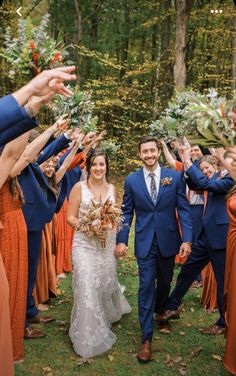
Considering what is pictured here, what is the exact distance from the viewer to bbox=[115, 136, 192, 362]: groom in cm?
525

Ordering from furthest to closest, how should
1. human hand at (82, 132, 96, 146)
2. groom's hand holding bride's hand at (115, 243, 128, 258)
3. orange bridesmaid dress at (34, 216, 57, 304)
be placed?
orange bridesmaid dress at (34, 216, 57, 304), human hand at (82, 132, 96, 146), groom's hand holding bride's hand at (115, 243, 128, 258)

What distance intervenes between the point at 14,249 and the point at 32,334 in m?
1.64

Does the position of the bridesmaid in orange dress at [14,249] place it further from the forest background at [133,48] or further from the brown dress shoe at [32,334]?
the forest background at [133,48]

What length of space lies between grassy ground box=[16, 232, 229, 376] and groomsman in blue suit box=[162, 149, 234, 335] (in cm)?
31

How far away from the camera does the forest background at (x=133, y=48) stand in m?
20.6

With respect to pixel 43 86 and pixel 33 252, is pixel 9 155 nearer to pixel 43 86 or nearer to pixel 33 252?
pixel 43 86

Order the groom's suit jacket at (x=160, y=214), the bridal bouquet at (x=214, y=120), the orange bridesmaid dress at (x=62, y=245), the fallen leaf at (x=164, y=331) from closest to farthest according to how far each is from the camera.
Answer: the bridal bouquet at (x=214, y=120), the groom's suit jacket at (x=160, y=214), the fallen leaf at (x=164, y=331), the orange bridesmaid dress at (x=62, y=245)

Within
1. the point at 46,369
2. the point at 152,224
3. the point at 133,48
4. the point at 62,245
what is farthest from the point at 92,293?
the point at 133,48

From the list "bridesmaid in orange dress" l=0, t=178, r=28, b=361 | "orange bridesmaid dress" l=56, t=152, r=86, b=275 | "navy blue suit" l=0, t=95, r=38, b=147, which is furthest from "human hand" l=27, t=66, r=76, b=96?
"orange bridesmaid dress" l=56, t=152, r=86, b=275

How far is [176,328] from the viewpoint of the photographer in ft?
19.8

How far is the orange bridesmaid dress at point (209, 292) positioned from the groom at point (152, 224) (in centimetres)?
132

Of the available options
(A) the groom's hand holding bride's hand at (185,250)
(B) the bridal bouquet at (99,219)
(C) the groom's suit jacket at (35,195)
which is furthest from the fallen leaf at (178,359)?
(C) the groom's suit jacket at (35,195)

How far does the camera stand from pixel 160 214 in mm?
5434

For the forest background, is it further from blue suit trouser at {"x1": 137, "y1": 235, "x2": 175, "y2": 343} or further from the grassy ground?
blue suit trouser at {"x1": 137, "y1": 235, "x2": 175, "y2": 343}
